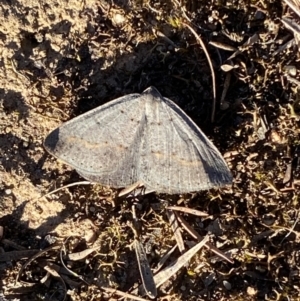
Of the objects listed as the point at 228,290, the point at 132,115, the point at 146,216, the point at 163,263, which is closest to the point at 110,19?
the point at 132,115

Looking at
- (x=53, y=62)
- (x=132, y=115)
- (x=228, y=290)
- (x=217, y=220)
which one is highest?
→ (x=53, y=62)

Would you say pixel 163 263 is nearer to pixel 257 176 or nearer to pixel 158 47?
pixel 257 176

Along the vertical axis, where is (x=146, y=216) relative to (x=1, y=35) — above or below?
below

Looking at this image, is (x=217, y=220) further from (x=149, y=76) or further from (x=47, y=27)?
(x=47, y=27)

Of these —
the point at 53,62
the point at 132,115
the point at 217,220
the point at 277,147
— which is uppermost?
the point at 53,62

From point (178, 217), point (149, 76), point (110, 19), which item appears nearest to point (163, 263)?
point (178, 217)

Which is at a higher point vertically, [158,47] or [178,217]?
[158,47]
